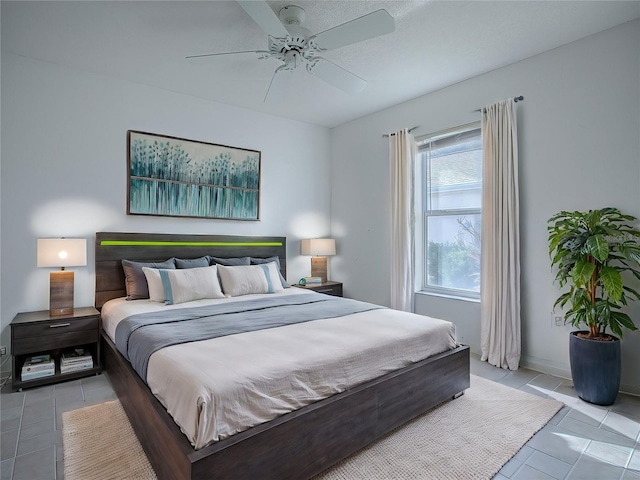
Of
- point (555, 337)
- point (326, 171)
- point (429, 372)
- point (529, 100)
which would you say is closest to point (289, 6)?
point (529, 100)

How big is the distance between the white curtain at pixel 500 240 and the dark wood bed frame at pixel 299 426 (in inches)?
34.1

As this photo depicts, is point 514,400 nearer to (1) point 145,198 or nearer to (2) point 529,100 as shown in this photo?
(2) point 529,100

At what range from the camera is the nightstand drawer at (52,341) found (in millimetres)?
2854

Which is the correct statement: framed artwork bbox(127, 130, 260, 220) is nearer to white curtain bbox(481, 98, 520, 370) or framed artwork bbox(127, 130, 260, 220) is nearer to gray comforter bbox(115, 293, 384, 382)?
gray comforter bbox(115, 293, 384, 382)

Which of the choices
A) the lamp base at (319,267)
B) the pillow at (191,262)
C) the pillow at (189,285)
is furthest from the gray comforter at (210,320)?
the lamp base at (319,267)

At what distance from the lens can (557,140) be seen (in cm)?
310

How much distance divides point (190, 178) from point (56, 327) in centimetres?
197

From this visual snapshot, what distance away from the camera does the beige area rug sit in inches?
73.7

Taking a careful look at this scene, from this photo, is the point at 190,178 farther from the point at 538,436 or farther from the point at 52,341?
the point at 538,436

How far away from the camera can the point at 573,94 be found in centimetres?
301

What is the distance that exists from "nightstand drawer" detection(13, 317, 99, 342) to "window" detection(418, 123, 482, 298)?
3.54 m

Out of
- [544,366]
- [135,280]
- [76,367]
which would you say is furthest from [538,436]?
[76,367]

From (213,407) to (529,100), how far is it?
11.8 feet

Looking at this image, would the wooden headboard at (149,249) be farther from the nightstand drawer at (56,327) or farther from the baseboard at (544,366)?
the baseboard at (544,366)
